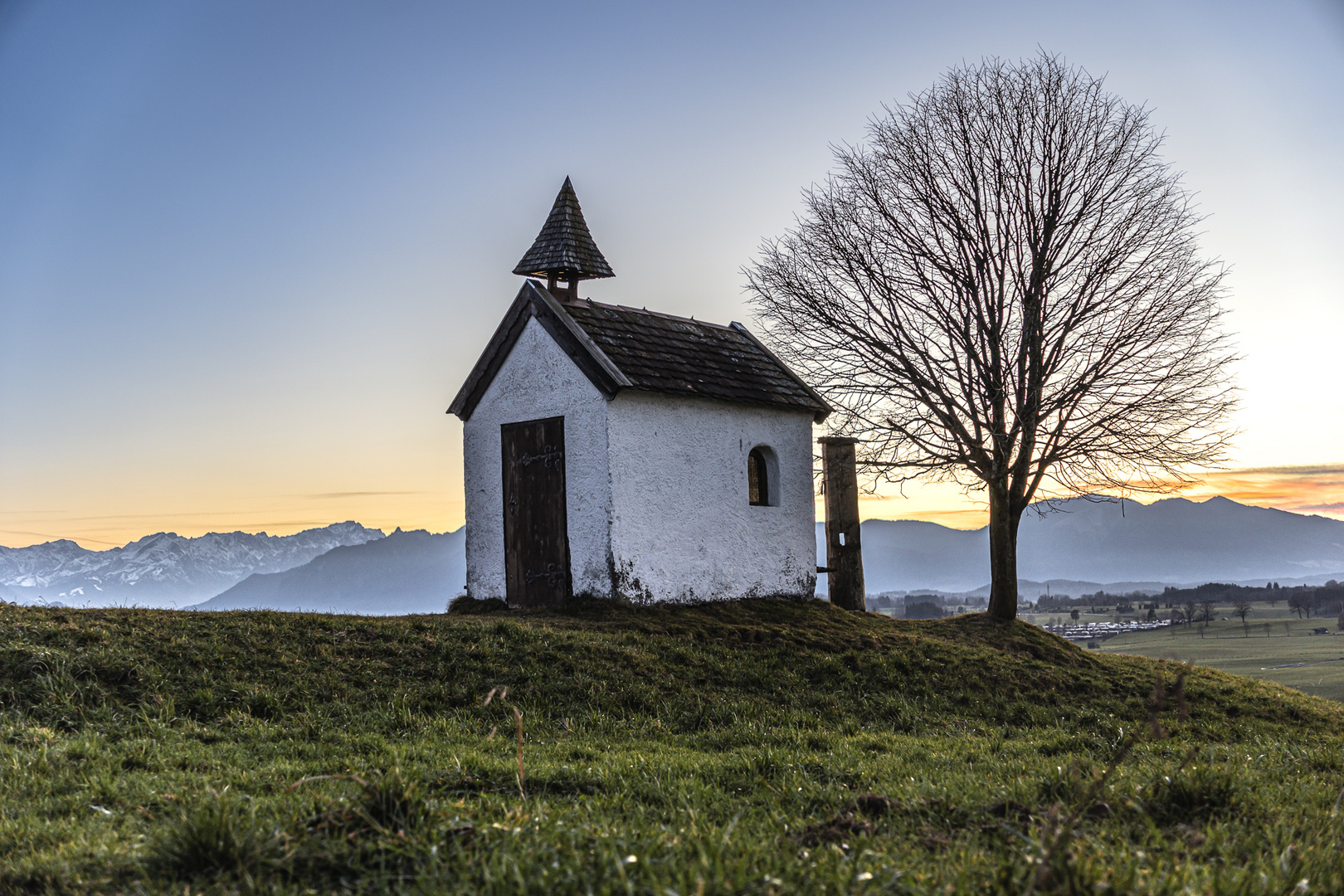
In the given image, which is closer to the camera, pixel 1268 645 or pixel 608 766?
pixel 608 766

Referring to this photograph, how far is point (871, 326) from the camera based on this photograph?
21.5 m

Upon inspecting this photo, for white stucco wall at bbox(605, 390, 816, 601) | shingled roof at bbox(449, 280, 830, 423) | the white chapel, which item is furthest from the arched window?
shingled roof at bbox(449, 280, 830, 423)

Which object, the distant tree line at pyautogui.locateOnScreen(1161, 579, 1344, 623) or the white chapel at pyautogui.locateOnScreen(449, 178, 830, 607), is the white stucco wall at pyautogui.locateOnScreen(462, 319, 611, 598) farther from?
the distant tree line at pyautogui.locateOnScreen(1161, 579, 1344, 623)

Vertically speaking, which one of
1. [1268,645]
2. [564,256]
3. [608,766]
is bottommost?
[1268,645]

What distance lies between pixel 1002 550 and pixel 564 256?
1243cm

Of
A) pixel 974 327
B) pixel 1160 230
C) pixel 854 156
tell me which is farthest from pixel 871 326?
pixel 1160 230

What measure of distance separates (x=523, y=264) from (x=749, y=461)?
6612 millimetres

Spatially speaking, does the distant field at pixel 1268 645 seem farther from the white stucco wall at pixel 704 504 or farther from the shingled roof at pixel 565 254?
the shingled roof at pixel 565 254

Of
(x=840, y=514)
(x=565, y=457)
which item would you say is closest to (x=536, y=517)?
(x=565, y=457)

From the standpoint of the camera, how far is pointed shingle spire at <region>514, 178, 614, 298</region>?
19.4m

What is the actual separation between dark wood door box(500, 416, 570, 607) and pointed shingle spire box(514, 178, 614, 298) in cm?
368

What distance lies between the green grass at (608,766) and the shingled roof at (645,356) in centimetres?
461

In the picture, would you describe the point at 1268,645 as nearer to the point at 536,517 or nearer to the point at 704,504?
the point at 704,504

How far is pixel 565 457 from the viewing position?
56.5 ft
